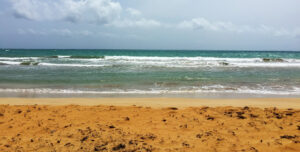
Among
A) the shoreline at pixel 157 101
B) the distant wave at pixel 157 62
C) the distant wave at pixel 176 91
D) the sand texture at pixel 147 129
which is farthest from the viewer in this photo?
the distant wave at pixel 157 62

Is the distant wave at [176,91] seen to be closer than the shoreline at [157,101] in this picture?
No

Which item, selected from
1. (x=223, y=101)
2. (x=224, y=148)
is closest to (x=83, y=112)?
(x=224, y=148)

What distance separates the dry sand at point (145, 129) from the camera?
369cm

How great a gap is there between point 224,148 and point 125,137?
1674 millimetres

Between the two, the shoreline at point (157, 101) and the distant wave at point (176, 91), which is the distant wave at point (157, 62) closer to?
the distant wave at point (176, 91)

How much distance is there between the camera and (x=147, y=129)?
449cm

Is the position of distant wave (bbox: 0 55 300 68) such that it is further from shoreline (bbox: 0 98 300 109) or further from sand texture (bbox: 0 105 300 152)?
sand texture (bbox: 0 105 300 152)

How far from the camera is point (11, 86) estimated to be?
34.9ft

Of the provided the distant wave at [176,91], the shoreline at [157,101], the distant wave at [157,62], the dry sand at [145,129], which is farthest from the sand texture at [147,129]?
the distant wave at [157,62]

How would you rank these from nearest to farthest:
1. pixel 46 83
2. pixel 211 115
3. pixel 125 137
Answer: pixel 125 137, pixel 211 115, pixel 46 83

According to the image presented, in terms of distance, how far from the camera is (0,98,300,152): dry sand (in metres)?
3.69

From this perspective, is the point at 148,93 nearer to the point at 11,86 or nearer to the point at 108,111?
the point at 108,111

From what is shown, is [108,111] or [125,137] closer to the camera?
[125,137]

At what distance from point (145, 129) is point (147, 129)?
40 millimetres
